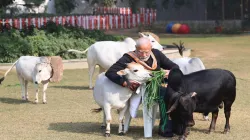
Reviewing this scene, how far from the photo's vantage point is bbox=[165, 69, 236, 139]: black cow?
28.1 feet

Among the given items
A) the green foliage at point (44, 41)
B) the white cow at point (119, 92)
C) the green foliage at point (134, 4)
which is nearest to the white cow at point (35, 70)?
the white cow at point (119, 92)

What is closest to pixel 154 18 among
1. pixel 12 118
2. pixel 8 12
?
pixel 8 12

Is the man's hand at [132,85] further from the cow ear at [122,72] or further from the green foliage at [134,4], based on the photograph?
the green foliage at [134,4]

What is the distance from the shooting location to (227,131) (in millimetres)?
9305

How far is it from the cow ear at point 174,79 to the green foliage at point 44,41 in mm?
10748

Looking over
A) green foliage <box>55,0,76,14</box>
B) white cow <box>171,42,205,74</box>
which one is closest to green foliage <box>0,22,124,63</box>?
white cow <box>171,42,205,74</box>

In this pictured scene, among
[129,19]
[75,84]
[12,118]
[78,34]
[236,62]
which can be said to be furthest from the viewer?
[129,19]

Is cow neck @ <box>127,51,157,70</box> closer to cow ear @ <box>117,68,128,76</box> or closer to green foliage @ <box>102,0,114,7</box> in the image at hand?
cow ear @ <box>117,68,128,76</box>

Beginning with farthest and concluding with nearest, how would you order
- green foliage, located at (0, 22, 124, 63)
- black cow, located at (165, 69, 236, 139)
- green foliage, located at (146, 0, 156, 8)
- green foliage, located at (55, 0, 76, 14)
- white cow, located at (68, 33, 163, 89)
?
1. green foliage, located at (55, 0, 76, 14)
2. green foliage, located at (146, 0, 156, 8)
3. green foliage, located at (0, 22, 124, 63)
4. white cow, located at (68, 33, 163, 89)
5. black cow, located at (165, 69, 236, 139)

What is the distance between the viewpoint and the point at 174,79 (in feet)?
28.4

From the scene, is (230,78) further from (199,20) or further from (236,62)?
(199,20)

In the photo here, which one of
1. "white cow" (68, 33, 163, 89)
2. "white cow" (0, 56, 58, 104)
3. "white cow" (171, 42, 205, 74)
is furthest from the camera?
"white cow" (68, 33, 163, 89)

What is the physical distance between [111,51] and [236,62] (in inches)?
291

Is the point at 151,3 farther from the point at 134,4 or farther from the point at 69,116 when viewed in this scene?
the point at 69,116
